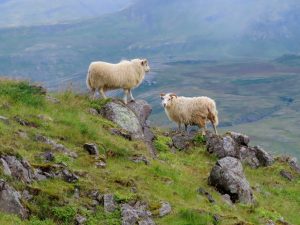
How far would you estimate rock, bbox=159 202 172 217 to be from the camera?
55.3ft

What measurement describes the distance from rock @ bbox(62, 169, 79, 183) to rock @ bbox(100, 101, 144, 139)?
8090mm

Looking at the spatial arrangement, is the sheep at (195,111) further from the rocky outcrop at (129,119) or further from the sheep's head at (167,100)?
the rocky outcrop at (129,119)

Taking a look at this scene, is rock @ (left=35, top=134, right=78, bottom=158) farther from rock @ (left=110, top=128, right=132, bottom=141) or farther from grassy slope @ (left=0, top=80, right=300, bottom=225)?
rock @ (left=110, top=128, right=132, bottom=141)

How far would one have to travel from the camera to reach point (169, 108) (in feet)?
102

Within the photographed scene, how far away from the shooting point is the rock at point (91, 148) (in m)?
20.0

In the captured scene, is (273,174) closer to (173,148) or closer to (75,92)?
(173,148)

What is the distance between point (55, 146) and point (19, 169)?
331cm

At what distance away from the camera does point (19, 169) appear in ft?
53.4

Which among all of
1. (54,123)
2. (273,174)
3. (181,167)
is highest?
(54,123)

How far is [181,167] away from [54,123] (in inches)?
193

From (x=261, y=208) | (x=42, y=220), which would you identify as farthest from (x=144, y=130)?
(x=42, y=220)

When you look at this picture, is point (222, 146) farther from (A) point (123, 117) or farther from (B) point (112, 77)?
(B) point (112, 77)

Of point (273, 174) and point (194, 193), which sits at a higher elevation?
point (194, 193)

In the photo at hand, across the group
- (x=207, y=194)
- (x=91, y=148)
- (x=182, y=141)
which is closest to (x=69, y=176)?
(x=91, y=148)
